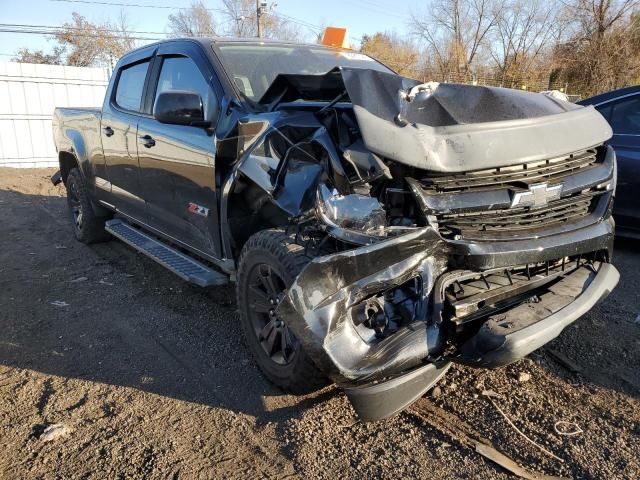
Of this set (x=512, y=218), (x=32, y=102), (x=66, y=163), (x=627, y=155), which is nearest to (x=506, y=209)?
(x=512, y=218)

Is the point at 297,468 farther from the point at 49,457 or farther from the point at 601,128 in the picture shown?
the point at 601,128

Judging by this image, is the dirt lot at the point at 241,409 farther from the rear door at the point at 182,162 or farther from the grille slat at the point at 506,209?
the grille slat at the point at 506,209

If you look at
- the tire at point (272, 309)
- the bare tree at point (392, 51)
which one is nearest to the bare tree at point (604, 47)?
the bare tree at point (392, 51)

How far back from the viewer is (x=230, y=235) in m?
3.51

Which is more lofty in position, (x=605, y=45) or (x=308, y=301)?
(x=605, y=45)

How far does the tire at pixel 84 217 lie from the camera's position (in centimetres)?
622

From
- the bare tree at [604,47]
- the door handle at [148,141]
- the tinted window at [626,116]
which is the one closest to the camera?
the door handle at [148,141]

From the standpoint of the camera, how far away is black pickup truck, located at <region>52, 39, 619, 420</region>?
7.69 ft

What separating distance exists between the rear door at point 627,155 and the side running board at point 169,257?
3.75 metres

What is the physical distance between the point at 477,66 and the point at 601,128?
109 feet

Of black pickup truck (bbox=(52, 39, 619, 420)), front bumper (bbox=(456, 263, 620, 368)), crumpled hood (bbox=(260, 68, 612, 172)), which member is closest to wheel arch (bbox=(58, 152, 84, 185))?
black pickup truck (bbox=(52, 39, 619, 420))

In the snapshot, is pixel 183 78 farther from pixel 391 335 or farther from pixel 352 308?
pixel 391 335

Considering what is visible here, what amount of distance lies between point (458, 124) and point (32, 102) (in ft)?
45.1

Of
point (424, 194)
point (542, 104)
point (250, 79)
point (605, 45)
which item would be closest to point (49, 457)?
point (424, 194)
